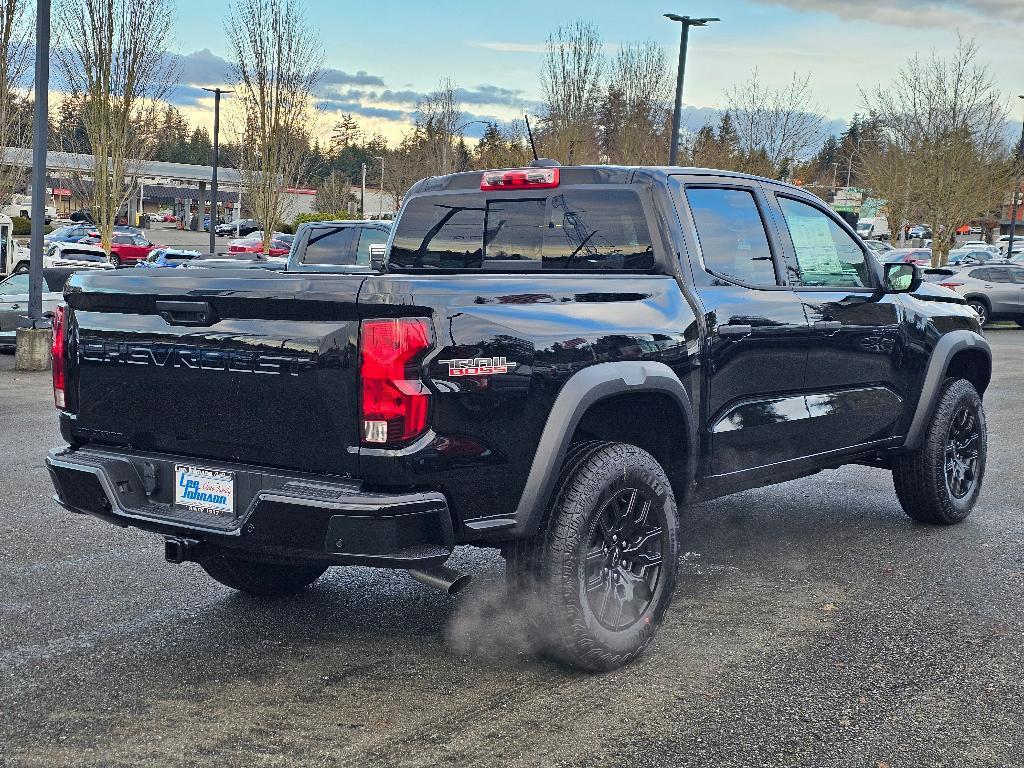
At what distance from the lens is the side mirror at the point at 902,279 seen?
6254 millimetres

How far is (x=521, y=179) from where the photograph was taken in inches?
212

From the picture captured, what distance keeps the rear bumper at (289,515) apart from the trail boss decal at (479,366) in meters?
0.41

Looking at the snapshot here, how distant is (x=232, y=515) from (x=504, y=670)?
1181 millimetres

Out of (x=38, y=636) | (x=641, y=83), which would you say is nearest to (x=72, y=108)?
(x=641, y=83)

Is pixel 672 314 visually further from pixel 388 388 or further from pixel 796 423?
pixel 388 388

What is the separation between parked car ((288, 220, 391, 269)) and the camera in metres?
13.7

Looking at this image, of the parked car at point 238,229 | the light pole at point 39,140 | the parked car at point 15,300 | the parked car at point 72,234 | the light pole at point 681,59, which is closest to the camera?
the light pole at point 39,140

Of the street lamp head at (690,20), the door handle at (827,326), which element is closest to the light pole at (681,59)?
the street lamp head at (690,20)

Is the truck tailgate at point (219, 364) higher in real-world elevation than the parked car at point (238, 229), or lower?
higher

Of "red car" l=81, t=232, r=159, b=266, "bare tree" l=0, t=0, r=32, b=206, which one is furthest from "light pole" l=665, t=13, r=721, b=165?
"red car" l=81, t=232, r=159, b=266

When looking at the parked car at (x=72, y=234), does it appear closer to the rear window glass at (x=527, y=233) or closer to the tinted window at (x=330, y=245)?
the tinted window at (x=330, y=245)

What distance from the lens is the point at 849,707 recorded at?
13.4ft

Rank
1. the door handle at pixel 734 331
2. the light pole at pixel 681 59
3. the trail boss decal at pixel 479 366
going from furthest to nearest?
the light pole at pixel 681 59, the door handle at pixel 734 331, the trail boss decal at pixel 479 366

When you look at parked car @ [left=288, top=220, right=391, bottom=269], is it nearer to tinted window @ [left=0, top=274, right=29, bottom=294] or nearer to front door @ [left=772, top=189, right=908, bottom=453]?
tinted window @ [left=0, top=274, right=29, bottom=294]
